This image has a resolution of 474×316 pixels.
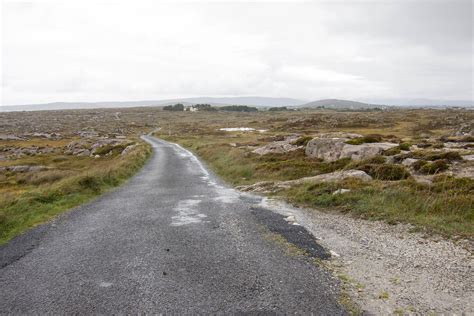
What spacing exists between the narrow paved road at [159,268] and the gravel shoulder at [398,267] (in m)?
0.85

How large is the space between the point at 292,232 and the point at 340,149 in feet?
64.9

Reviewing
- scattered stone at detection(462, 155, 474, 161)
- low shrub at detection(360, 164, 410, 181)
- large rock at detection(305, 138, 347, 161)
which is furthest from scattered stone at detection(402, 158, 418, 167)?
large rock at detection(305, 138, 347, 161)

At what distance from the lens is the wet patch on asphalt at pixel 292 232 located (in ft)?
32.7

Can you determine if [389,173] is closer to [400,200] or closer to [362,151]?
[400,200]

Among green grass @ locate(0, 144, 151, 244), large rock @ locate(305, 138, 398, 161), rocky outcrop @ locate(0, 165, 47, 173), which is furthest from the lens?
rocky outcrop @ locate(0, 165, 47, 173)

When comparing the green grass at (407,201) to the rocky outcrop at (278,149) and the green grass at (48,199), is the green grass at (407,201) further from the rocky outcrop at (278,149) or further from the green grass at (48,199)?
the rocky outcrop at (278,149)

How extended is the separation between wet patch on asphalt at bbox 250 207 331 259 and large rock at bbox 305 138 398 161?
1512cm

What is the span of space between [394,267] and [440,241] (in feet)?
9.03

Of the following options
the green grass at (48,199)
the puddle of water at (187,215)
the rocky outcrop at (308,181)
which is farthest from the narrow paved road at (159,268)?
the rocky outcrop at (308,181)

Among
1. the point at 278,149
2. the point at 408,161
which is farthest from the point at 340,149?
the point at 278,149

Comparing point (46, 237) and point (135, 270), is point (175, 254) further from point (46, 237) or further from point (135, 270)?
point (46, 237)

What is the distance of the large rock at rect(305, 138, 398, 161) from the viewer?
27.5 meters

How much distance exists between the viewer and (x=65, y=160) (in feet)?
176

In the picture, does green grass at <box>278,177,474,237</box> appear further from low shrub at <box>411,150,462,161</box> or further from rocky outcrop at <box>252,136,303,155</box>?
rocky outcrop at <box>252,136,303,155</box>
